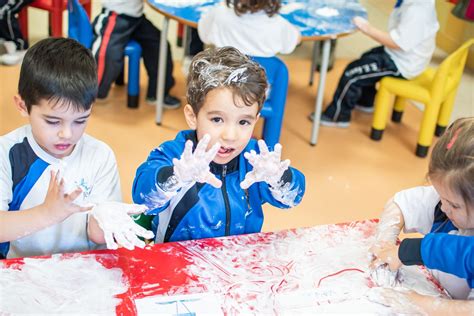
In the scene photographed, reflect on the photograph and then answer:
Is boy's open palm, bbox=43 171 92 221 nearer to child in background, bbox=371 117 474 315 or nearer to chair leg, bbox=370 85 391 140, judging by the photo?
child in background, bbox=371 117 474 315

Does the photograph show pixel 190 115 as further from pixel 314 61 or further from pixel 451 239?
pixel 314 61

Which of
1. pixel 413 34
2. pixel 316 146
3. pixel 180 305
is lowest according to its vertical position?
pixel 316 146

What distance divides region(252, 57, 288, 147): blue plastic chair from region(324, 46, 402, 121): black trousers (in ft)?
2.10

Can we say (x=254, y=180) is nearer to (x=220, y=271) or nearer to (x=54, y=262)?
(x=220, y=271)

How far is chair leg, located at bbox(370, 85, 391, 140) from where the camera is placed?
383cm

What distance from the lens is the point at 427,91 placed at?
12.3 feet

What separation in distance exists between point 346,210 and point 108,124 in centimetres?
144

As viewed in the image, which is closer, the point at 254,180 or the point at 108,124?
the point at 254,180

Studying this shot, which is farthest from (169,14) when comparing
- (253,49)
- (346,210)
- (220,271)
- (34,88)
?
(220,271)

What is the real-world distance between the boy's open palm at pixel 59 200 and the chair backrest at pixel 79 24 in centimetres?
214

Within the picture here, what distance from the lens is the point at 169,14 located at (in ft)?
11.3

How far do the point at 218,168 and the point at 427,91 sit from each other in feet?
7.66

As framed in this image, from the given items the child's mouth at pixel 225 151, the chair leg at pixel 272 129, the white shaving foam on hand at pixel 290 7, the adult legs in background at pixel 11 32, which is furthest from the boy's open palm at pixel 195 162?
the adult legs in background at pixel 11 32

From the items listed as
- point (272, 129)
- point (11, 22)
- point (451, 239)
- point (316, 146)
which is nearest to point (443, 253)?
point (451, 239)
